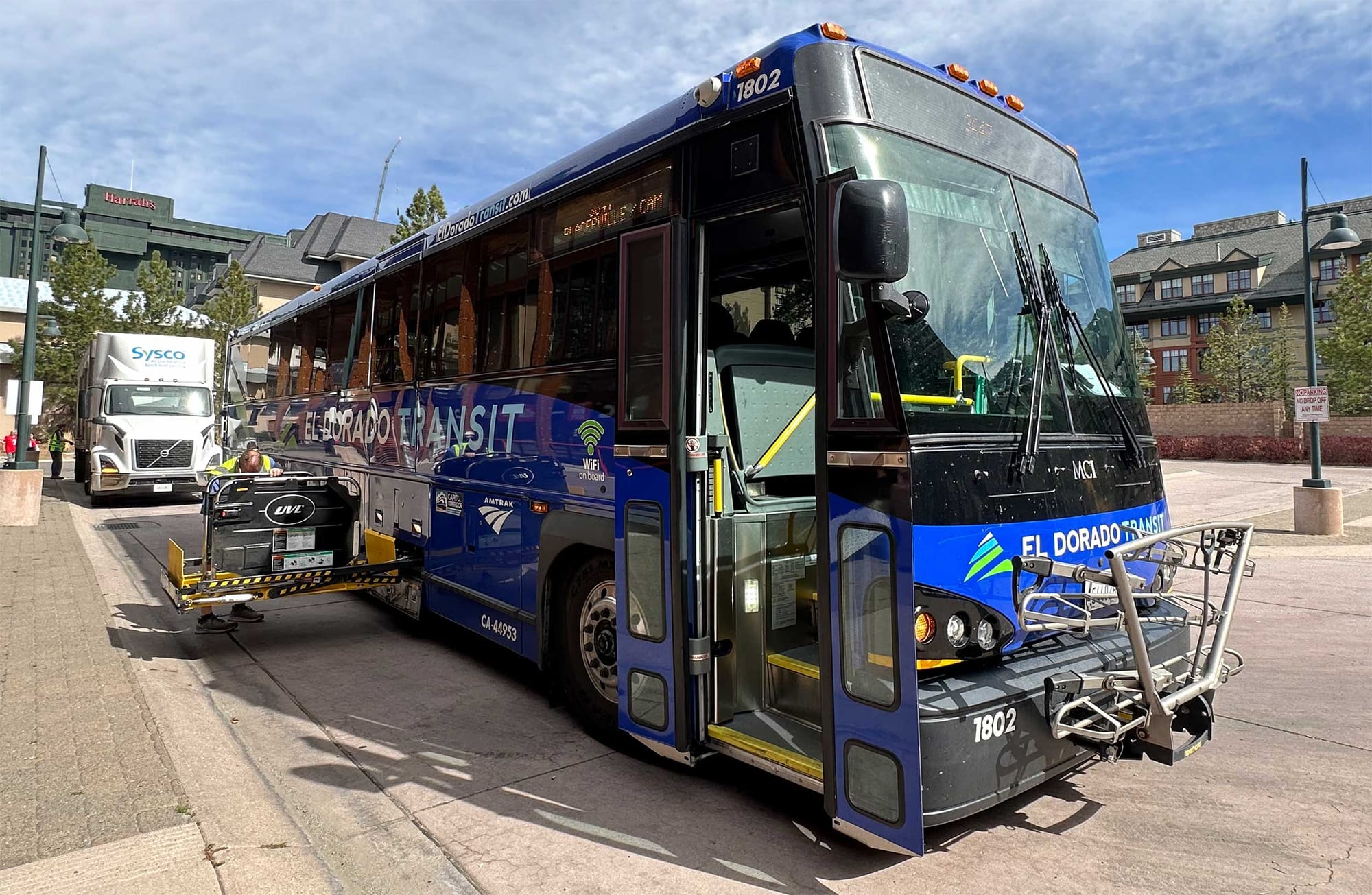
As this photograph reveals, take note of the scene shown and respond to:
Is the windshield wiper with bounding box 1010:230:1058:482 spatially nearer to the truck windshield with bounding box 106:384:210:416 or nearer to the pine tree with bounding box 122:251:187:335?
the truck windshield with bounding box 106:384:210:416

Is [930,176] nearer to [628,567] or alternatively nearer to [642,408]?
[642,408]

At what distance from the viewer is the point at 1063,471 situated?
380 centimetres

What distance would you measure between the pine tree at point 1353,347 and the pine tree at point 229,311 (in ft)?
156

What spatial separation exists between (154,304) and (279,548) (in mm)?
32315

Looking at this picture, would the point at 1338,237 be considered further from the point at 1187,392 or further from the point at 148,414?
the point at 1187,392

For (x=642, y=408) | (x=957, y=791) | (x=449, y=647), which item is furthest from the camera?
(x=449, y=647)

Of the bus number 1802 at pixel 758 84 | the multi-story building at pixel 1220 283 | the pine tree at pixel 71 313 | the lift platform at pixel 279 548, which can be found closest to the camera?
the bus number 1802 at pixel 758 84

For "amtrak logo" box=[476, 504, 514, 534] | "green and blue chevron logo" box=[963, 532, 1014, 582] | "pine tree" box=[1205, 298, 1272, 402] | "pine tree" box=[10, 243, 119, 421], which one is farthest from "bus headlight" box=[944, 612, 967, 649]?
"pine tree" box=[1205, 298, 1272, 402]

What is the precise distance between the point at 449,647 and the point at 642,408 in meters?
4.05

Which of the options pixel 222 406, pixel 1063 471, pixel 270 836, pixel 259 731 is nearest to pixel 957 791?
pixel 1063 471

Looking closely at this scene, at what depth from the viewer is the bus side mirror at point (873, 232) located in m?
3.11

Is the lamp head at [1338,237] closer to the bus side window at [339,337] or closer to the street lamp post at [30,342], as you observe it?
the bus side window at [339,337]

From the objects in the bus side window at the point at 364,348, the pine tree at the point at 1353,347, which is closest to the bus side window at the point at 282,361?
the bus side window at the point at 364,348

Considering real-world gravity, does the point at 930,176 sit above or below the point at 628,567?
above
